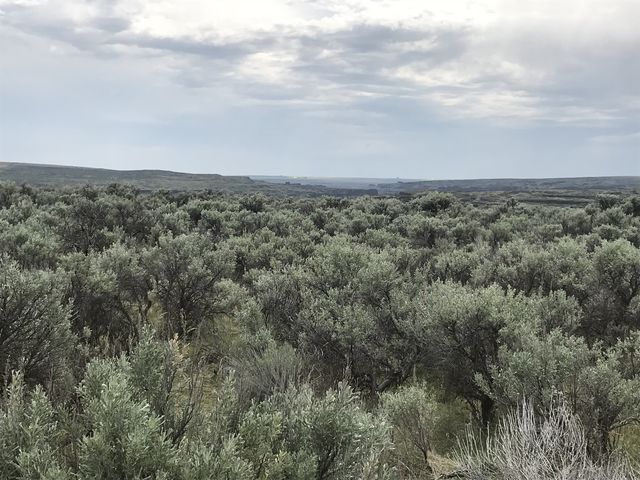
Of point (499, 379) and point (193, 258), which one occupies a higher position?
point (193, 258)

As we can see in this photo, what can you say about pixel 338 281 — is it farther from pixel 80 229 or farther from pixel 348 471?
pixel 80 229

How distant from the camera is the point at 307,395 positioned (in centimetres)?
538

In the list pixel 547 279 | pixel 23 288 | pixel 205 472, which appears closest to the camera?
pixel 205 472

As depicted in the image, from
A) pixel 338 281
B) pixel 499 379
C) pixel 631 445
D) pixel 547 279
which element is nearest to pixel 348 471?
pixel 499 379

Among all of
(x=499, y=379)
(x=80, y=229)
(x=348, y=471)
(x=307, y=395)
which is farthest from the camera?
(x=80, y=229)

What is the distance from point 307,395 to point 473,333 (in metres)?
5.87

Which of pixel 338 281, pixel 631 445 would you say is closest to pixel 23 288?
pixel 338 281

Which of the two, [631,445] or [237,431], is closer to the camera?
[237,431]

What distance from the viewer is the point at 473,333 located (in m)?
10.1

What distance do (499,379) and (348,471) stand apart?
488 cm

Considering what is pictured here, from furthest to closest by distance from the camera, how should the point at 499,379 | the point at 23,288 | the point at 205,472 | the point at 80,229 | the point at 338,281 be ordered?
the point at 80,229 < the point at 338,281 < the point at 499,379 < the point at 23,288 < the point at 205,472

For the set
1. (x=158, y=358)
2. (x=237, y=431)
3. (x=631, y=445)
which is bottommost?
(x=631, y=445)

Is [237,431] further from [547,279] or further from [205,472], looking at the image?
[547,279]

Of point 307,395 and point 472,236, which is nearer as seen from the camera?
point 307,395
